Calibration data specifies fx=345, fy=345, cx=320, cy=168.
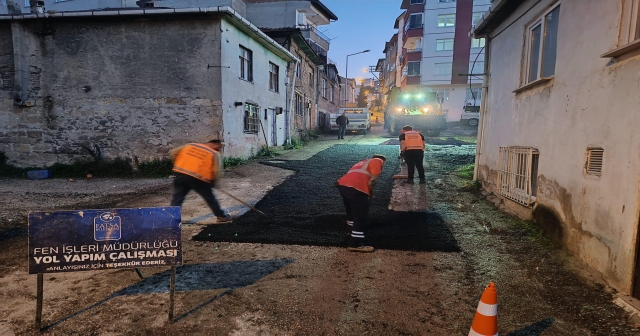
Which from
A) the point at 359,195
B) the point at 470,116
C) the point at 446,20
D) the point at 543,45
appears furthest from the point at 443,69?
the point at 359,195

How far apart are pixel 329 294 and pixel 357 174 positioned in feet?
5.74

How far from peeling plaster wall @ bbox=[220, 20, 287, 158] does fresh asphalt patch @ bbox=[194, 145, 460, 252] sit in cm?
435

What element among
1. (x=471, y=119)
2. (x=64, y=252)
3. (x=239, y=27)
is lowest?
(x=64, y=252)

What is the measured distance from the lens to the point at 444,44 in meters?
35.0

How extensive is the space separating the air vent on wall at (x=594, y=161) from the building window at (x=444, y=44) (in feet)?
114

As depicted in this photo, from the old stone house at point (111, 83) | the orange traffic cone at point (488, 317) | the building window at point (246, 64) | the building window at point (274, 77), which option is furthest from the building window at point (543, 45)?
the building window at point (274, 77)

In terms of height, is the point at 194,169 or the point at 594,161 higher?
the point at 594,161

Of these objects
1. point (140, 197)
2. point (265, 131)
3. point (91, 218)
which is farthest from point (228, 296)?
point (265, 131)

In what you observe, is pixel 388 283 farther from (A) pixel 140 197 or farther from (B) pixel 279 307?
(A) pixel 140 197

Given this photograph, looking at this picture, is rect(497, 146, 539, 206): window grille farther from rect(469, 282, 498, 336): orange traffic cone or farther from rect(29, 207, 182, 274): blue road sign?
rect(29, 207, 182, 274): blue road sign

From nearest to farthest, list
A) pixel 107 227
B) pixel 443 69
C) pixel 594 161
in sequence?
1. pixel 107 227
2. pixel 594 161
3. pixel 443 69

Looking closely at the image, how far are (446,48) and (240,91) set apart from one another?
94.5ft

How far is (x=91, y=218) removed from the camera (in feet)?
9.21

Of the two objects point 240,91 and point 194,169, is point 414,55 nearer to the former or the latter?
point 240,91
